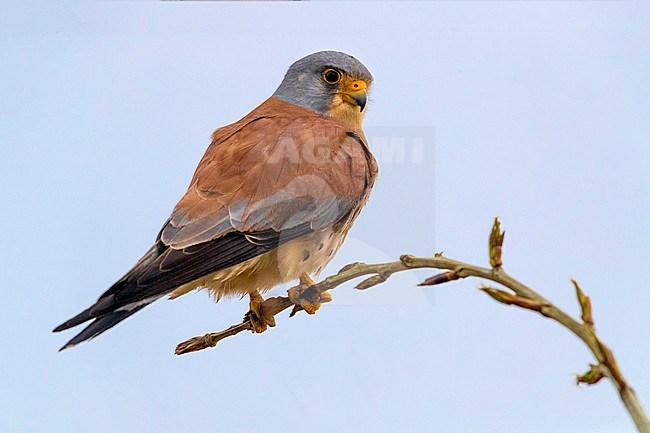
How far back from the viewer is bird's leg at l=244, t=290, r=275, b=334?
1124 millimetres

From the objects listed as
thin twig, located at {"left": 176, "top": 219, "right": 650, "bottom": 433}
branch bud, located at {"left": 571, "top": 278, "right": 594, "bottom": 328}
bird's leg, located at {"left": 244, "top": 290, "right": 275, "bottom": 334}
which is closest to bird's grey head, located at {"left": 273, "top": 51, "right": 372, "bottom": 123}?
bird's leg, located at {"left": 244, "top": 290, "right": 275, "bottom": 334}

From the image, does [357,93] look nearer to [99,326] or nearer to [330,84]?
[330,84]

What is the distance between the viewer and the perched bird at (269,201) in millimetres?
865

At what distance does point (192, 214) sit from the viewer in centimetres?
96

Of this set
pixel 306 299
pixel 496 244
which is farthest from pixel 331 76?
pixel 496 244

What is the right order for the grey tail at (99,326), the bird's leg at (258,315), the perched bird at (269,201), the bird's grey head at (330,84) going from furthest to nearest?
the bird's grey head at (330,84), the bird's leg at (258,315), the perched bird at (269,201), the grey tail at (99,326)

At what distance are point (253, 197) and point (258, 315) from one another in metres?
0.21

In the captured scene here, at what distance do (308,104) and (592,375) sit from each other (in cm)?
94

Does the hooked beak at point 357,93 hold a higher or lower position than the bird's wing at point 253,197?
higher

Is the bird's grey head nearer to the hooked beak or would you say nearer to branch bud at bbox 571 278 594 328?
the hooked beak

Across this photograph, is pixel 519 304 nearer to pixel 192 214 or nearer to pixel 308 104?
pixel 192 214

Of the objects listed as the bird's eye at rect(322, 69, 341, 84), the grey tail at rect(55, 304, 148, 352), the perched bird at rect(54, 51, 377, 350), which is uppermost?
the bird's eye at rect(322, 69, 341, 84)

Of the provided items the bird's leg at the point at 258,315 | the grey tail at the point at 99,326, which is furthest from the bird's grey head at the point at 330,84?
the grey tail at the point at 99,326

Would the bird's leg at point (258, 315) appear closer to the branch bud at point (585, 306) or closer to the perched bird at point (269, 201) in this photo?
the perched bird at point (269, 201)
